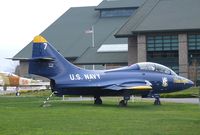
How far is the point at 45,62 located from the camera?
29750mm

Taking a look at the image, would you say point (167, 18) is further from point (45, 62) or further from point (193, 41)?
point (45, 62)

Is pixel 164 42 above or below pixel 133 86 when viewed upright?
above

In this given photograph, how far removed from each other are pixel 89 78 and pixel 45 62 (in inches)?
112

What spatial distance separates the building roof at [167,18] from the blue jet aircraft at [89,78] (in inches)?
1739

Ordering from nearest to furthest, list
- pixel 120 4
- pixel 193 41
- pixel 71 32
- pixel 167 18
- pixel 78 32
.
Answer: pixel 193 41, pixel 167 18, pixel 120 4, pixel 78 32, pixel 71 32

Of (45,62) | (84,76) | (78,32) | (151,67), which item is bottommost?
(84,76)

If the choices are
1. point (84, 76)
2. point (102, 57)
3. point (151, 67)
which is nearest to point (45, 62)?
point (84, 76)

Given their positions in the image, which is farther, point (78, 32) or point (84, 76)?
point (78, 32)

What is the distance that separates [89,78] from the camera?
3053 centimetres

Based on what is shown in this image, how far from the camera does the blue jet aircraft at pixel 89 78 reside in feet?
97.5

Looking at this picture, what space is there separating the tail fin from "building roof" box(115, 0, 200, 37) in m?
46.7

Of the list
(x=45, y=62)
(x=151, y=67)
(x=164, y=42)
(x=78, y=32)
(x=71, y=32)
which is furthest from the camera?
(x=71, y=32)

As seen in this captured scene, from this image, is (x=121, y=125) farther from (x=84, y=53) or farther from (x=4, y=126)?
(x=84, y=53)

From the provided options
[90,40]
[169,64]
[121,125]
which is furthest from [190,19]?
[121,125]
